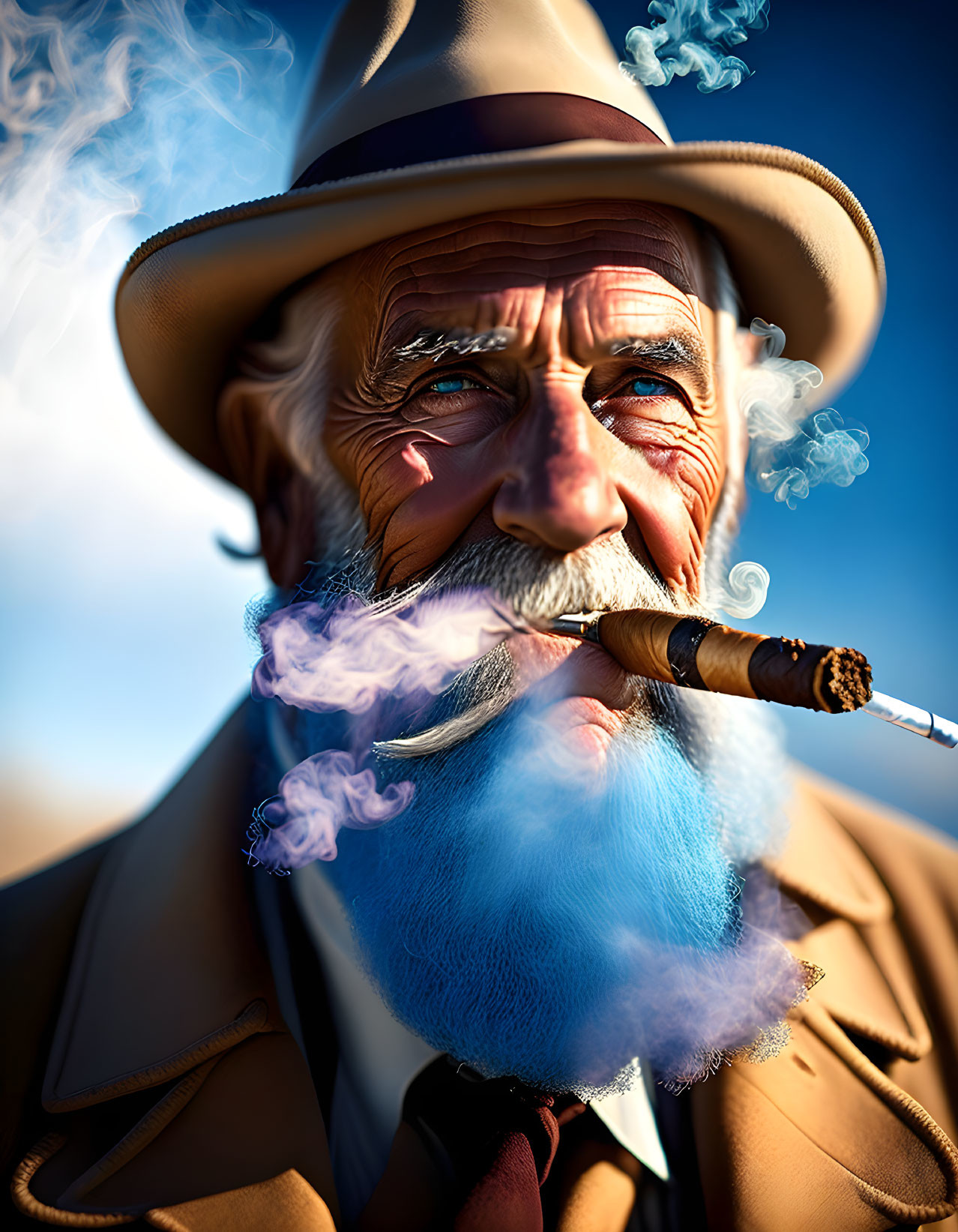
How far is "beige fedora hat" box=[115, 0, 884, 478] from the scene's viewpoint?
6.38 ft

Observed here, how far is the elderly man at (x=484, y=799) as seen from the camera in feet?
5.79

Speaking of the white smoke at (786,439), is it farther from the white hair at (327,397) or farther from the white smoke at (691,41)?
the white smoke at (691,41)

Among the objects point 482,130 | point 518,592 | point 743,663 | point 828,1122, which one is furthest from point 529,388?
point 828,1122

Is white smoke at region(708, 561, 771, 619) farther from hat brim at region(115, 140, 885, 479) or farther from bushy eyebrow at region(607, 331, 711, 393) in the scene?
hat brim at region(115, 140, 885, 479)

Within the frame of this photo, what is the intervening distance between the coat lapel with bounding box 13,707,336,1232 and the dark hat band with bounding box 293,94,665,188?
190 centimetres

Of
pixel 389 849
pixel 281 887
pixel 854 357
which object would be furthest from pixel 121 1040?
pixel 854 357

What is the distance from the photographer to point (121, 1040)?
193 cm

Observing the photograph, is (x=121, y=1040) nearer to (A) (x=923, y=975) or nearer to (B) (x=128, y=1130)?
(B) (x=128, y=1130)

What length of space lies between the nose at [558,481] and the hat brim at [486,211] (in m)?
0.52

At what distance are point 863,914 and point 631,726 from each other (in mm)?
1238

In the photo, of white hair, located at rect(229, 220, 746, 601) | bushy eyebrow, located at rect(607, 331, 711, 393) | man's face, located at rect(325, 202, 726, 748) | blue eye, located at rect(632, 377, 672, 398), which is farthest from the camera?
white hair, located at rect(229, 220, 746, 601)

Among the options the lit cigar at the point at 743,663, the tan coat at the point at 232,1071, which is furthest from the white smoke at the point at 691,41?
the tan coat at the point at 232,1071

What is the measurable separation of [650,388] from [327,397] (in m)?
0.89

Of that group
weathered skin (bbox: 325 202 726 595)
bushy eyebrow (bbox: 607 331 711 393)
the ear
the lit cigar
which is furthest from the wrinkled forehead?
the lit cigar
